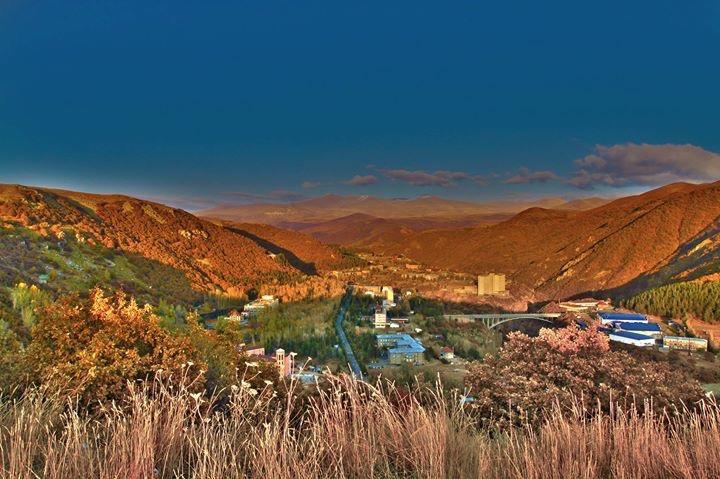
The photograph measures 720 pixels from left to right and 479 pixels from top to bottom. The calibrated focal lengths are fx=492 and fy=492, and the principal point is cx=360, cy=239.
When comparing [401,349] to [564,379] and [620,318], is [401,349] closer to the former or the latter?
[564,379]

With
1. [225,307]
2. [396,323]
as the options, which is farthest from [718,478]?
[225,307]

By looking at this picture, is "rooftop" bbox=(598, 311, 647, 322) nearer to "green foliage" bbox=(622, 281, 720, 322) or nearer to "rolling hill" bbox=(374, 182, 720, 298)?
"green foliage" bbox=(622, 281, 720, 322)

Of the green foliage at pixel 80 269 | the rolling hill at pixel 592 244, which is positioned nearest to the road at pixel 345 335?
the green foliage at pixel 80 269

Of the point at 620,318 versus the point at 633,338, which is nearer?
the point at 633,338

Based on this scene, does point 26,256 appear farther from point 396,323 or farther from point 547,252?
point 547,252

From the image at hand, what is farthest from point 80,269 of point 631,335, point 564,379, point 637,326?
point 637,326

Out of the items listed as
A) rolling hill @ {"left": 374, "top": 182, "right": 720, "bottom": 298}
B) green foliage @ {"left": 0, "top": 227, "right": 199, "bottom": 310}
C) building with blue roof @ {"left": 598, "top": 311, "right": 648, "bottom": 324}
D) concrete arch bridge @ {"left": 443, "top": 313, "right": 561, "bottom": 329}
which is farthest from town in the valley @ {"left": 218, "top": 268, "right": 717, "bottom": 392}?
rolling hill @ {"left": 374, "top": 182, "right": 720, "bottom": 298}

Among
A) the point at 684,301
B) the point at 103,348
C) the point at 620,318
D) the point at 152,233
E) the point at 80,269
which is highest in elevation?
the point at 152,233
